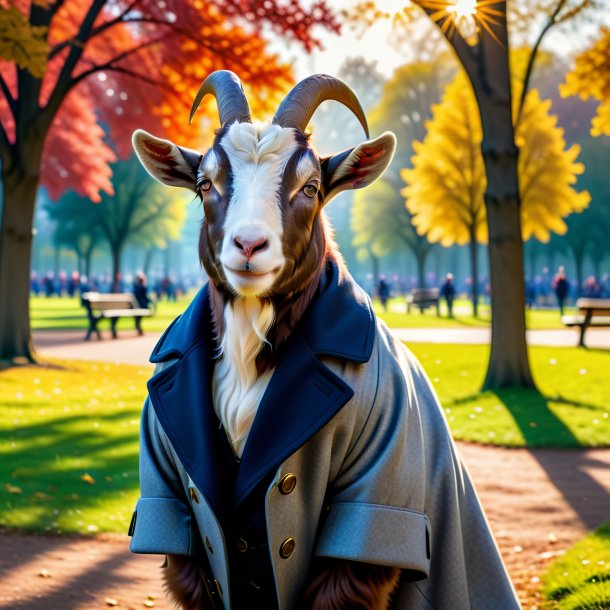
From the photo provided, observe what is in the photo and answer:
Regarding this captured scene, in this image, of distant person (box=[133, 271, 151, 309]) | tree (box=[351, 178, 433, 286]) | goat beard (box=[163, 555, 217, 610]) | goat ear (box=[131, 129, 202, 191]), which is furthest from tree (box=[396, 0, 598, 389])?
tree (box=[351, 178, 433, 286])

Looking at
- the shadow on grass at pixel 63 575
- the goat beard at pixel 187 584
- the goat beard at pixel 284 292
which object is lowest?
the shadow on grass at pixel 63 575

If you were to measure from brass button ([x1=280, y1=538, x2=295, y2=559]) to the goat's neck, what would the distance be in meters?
0.36

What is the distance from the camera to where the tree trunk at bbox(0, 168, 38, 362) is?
14758 millimetres

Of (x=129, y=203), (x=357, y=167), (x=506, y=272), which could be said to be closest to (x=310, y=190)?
(x=357, y=167)

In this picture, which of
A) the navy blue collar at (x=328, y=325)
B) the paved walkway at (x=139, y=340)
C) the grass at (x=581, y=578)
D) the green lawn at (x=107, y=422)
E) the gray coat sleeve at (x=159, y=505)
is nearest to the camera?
the navy blue collar at (x=328, y=325)

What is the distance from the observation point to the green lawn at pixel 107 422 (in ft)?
23.0

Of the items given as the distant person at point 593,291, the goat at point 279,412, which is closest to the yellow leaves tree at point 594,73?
the goat at point 279,412

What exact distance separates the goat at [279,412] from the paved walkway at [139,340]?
1328 centimetres

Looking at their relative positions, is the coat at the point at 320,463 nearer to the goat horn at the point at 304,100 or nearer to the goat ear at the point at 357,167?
the goat ear at the point at 357,167

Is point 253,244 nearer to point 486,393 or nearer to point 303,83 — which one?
point 303,83

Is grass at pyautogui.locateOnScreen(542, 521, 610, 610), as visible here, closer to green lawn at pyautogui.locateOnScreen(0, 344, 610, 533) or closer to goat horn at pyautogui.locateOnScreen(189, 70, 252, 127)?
green lawn at pyautogui.locateOnScreen(0, 344, 610, 533)

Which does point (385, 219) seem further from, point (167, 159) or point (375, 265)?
point (167, 159)

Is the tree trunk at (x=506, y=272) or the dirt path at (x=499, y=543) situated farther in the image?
the tree trunk at (x=506, y=272)

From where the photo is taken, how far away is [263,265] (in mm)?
2879
